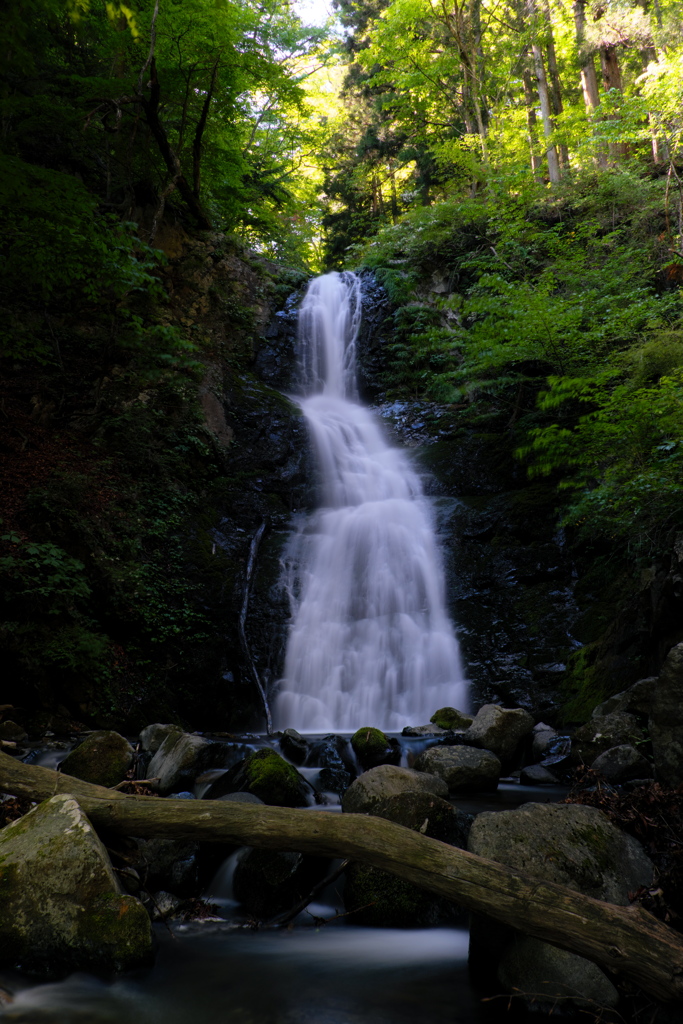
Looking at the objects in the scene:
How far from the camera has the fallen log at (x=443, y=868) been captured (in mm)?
2322

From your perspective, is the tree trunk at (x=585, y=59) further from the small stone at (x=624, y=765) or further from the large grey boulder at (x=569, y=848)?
the large grey boulder at (x=569, y=848)

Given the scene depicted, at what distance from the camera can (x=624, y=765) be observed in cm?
509

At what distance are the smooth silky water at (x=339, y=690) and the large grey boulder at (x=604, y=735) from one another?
8.03ft

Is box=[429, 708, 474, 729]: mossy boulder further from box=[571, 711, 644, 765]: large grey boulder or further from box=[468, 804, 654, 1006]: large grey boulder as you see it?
box=[468, 804, 654, 1006]: large grey boulder

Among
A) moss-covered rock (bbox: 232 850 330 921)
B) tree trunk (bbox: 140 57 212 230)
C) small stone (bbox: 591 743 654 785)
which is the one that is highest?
tree trunk (bbox: 140 57 212 230)

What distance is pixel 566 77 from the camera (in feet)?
74.7

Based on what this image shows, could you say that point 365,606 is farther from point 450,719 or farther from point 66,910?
point 66,910

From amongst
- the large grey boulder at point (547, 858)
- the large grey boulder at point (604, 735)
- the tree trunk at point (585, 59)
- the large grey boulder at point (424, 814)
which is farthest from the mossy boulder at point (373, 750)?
the tree trunk at point (585, 59)

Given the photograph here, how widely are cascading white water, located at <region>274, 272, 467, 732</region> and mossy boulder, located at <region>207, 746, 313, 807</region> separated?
117 inches

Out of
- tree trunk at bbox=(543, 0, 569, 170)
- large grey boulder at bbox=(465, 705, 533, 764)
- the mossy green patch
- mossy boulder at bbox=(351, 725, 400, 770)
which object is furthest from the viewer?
tree trunk at bbox=(543, 0, 569, 170)

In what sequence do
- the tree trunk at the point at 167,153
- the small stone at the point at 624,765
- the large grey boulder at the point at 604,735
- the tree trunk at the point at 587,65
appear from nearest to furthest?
the small stone at the point at 624,765 → the large grey boulder at the point at 604,735 → the tree trunk at the point at 167,153 → the tree trunk at the point at 587,65

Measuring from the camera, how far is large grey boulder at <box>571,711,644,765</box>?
5570mm

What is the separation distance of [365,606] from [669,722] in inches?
225

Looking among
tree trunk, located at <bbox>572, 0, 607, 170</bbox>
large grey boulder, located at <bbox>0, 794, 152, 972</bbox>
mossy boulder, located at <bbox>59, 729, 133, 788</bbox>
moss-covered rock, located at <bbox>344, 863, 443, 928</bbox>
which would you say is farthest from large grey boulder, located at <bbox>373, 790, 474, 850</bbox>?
tree trunk, located at <bbox>572, 0, 607, 170</bbox>
